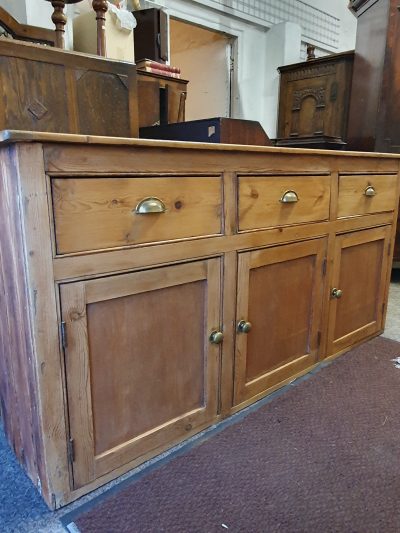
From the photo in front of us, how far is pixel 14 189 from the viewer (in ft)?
2.47

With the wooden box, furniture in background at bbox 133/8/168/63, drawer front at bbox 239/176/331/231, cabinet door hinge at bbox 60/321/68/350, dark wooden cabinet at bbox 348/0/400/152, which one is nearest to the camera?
cabinet door hinge at bbox 60/321/68/350

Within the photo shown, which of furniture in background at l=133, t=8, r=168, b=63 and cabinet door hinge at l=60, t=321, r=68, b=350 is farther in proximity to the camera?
furniture in background at l=133, t=8, r=168, b=63

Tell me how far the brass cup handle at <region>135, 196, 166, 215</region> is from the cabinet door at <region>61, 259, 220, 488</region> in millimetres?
146

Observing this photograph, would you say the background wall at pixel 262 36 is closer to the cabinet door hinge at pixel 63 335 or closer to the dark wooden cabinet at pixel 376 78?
the dark wooden cabinet at pixel 376 78

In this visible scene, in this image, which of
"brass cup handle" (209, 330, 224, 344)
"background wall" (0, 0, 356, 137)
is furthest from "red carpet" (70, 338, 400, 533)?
"background wall" (0, 0, 356, 137)

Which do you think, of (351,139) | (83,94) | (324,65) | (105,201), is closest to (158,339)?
(105,201)

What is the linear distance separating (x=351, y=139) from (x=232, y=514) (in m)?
2.54

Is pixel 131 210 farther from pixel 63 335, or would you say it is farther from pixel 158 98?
pixel 158 98

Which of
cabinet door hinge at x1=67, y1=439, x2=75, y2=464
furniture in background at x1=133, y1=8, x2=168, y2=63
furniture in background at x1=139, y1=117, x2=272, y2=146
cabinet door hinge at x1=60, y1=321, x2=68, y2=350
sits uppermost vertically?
furniture in background at x1=133, y1=8, x2=168, y2=63

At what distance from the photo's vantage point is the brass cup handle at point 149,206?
899mm

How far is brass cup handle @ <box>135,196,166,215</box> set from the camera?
2.95 ft

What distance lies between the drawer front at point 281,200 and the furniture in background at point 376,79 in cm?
137

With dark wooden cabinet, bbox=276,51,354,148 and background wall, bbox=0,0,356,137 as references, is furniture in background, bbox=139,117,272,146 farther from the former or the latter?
background wall, bbox=0,0,356,137

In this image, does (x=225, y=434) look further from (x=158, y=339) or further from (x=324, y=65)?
(x=324, y=65)
